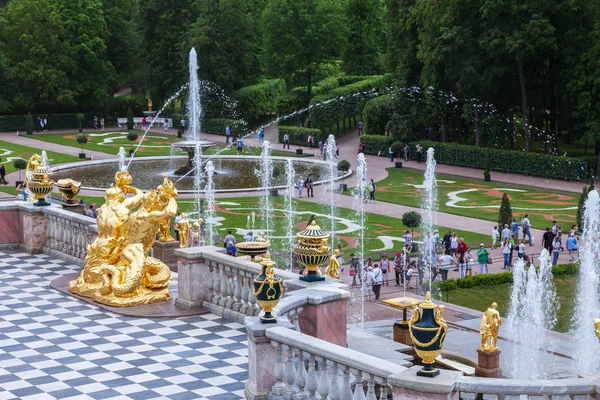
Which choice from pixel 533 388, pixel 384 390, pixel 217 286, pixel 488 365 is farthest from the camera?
pixel 488 365

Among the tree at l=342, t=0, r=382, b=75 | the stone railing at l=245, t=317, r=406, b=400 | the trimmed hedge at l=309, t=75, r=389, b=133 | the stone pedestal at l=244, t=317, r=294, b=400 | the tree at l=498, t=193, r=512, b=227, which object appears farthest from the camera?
the tree at l=342, t=0, r=382, b=75

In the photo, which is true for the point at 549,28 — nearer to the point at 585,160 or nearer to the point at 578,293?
the point at 585,160

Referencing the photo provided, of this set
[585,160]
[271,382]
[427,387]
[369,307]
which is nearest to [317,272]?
[271,382]

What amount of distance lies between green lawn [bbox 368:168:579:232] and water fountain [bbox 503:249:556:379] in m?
10.8

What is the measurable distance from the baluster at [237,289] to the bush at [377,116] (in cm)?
5744

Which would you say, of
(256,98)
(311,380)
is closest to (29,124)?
(256,98)

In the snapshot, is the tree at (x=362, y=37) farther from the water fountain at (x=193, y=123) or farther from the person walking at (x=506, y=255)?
the person walking at (x=506, y=255)

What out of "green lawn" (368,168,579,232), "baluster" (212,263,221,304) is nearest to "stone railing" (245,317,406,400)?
"baluster" (212,263,221,304)

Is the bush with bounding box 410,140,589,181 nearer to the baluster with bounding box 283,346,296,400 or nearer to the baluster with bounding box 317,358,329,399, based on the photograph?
the baluster with bounding box 283,346,296,400

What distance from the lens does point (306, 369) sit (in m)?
13.5

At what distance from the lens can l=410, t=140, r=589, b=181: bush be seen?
59.7m

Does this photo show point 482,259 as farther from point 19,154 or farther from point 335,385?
point 19,154

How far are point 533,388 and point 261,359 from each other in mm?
4353

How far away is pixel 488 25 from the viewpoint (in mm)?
63281
